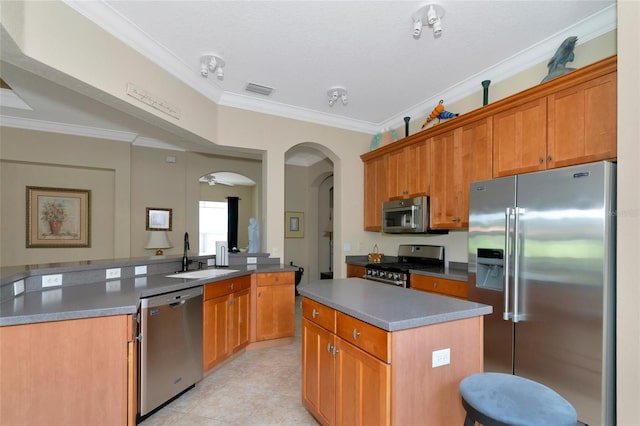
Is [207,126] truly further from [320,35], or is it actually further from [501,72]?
[501,72]

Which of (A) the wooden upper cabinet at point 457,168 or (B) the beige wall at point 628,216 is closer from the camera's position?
(B) the beige wall at point 628,216

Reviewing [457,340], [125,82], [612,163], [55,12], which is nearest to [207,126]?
[125,82]

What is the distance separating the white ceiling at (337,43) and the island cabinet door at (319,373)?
2342 mm

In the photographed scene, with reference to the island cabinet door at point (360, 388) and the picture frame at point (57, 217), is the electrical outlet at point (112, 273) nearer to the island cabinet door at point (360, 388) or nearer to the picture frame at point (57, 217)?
the island cabinet door at point (360, 388)

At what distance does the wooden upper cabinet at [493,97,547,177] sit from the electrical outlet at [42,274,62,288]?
3.79m

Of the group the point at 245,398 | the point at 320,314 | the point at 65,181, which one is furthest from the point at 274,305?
the point at 65,181

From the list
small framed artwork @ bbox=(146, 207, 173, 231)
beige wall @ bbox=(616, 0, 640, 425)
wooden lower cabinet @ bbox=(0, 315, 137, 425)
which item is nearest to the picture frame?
small framed artwork @ bbox=(146, 207, 173, 231)

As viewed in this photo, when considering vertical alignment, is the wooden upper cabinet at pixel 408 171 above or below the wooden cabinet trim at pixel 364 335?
above

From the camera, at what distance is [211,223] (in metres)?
9.87

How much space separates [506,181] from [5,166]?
619cm

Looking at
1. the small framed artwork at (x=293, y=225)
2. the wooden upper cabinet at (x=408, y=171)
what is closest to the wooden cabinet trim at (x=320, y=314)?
the wooden upper cabinet at (x=408, y=171)

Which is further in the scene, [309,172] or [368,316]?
[309,172]

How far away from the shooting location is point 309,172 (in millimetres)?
6879

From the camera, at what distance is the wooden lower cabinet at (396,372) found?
4.80 ft
